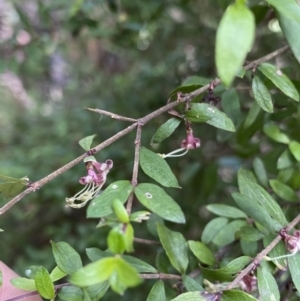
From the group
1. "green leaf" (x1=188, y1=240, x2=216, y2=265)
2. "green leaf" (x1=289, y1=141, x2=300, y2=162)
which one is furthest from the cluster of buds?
"green leaf" (x1=289, y1=141, x2=300, y2=162)

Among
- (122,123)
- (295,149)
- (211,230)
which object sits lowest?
(122,123)

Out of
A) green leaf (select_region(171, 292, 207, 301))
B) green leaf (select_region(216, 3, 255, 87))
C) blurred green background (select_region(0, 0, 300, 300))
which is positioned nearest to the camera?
green leaf (select_region(216, 3, 255, 87))

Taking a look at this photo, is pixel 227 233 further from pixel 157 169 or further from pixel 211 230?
pixel 157 169

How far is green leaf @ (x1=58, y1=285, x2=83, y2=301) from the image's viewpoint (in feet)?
1.40

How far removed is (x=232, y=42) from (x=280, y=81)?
21 cm

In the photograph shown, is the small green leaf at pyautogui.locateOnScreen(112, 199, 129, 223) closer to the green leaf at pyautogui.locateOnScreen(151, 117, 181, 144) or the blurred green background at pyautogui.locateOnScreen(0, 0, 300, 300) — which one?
the green leaf at pyautogui.locateOnScreen(151, 117, 181, 144)

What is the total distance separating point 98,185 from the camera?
0.44 metres

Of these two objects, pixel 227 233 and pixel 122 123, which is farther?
pixel 122 123

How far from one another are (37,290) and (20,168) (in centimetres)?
61

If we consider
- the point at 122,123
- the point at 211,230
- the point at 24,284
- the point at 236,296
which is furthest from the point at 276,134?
the point at 122,123

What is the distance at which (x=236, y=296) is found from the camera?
0.39 metres

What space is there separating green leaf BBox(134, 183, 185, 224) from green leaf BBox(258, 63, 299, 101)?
0.64 ft

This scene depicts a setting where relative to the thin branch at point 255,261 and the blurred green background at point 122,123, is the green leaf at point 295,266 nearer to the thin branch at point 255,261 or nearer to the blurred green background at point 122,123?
the thin branch at point 255,261

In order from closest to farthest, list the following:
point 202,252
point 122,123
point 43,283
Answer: point 43,283 → point 202,252 → point 122,123
